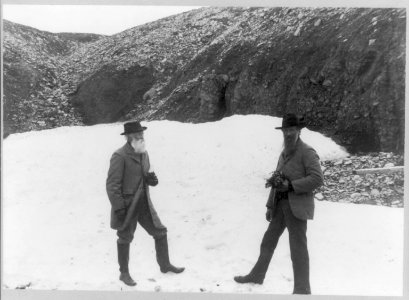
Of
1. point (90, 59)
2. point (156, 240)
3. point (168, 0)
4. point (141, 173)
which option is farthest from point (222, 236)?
point (90, 59)

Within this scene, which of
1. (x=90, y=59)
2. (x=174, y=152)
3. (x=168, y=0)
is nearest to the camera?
(x=168, y=0)

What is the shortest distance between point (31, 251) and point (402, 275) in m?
4.51

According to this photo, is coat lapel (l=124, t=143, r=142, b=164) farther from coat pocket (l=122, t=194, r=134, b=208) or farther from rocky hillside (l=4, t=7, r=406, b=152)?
rocky hillside (l=4, t=7, r=406, b=152)

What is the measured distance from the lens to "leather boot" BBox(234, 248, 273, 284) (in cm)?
475

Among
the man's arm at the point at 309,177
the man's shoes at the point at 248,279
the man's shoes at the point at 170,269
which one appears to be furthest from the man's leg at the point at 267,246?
the man's shoes at the point at 170,269

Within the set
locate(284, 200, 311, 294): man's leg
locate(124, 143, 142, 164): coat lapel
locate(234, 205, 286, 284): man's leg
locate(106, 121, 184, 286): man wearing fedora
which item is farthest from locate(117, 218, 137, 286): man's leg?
locate(284, 200, 311, 294): man's leg

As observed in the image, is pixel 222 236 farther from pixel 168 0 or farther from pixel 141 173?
pixel 168 0

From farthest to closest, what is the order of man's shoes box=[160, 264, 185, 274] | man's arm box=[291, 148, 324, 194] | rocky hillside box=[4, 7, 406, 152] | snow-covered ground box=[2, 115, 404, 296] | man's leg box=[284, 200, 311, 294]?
rocky hillside box=[4, 7, 406, 152] → snow-covered ground box=[2, 115, 404, 296] → man's shoes box=[160, 264, 185, 274] → man's leg box=[284, 200, 311, 294] → man's arm box=[291, 148, 324, 194]

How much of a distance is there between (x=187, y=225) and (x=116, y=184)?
5.27ft

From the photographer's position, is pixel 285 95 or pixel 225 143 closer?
pixel 225 143

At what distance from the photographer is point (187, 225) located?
19.8ft

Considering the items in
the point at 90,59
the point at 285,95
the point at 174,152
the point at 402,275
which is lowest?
the point at 402,275

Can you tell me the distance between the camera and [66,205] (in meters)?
6.44

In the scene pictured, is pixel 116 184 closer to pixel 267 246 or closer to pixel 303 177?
pixel 267 246
